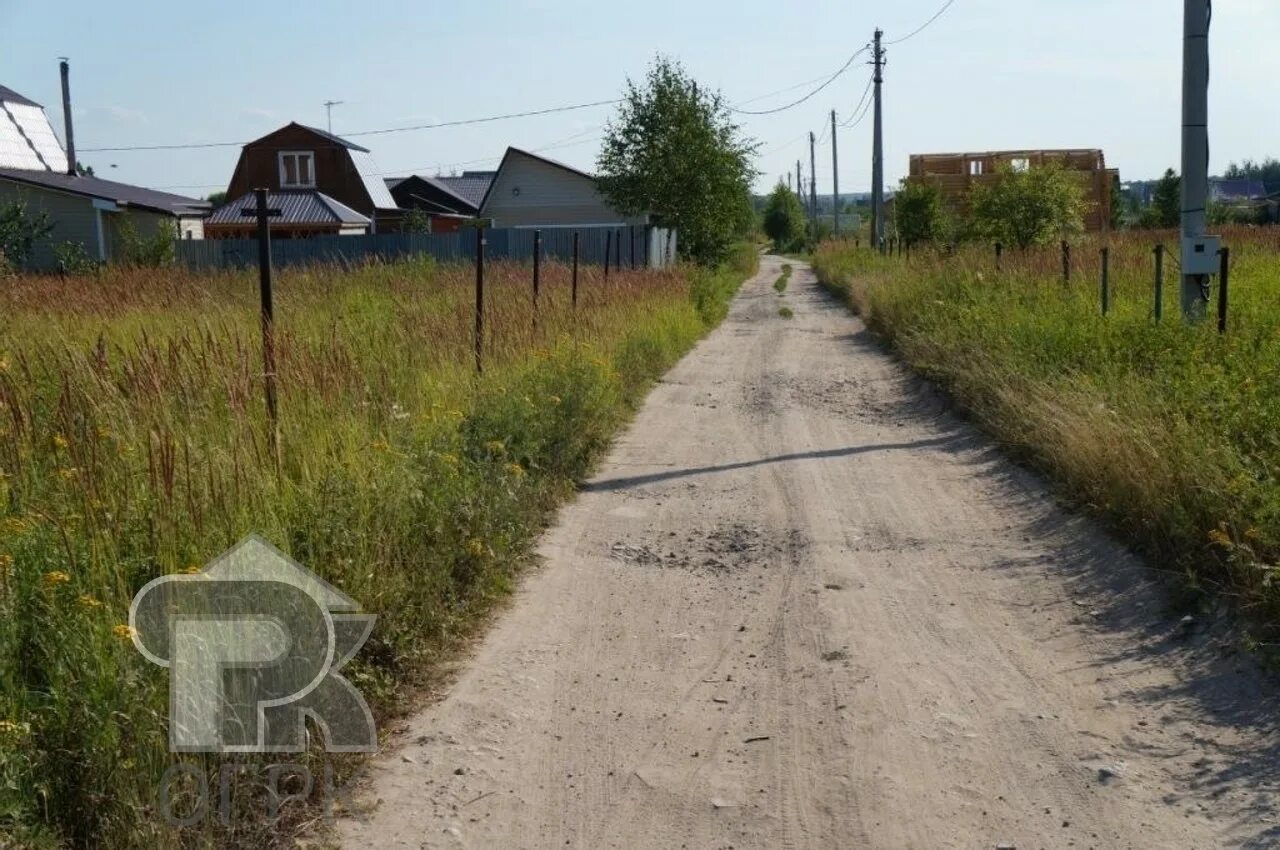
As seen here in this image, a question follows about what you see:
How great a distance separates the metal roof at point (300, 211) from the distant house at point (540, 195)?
603 cm

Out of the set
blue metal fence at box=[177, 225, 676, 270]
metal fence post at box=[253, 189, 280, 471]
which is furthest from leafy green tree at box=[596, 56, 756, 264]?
metal fence post at box=[253, 189, 280, 471]

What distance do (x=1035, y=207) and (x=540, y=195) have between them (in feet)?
87.4

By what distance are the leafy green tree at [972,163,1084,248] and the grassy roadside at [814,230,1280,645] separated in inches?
378

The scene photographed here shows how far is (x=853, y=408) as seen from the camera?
13.1 metres

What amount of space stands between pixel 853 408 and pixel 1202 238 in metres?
3.82

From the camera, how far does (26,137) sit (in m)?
40.4

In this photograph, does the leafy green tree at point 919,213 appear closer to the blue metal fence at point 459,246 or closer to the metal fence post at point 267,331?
the blue metal fence at point 459,246

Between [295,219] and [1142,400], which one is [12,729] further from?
[295,219]

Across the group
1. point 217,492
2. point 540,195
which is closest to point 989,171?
point 540,195

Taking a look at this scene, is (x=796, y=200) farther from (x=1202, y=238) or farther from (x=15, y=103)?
(x=1202, y=238)

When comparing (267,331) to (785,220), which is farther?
(785,220)

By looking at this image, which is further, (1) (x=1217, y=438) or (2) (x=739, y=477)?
(2) (x=739, y=477)

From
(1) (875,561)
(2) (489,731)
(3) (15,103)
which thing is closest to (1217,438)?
(1) (875,561)

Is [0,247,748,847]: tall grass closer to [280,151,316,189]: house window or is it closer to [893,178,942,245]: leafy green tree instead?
[893,178,942,245]: leafy green tree
